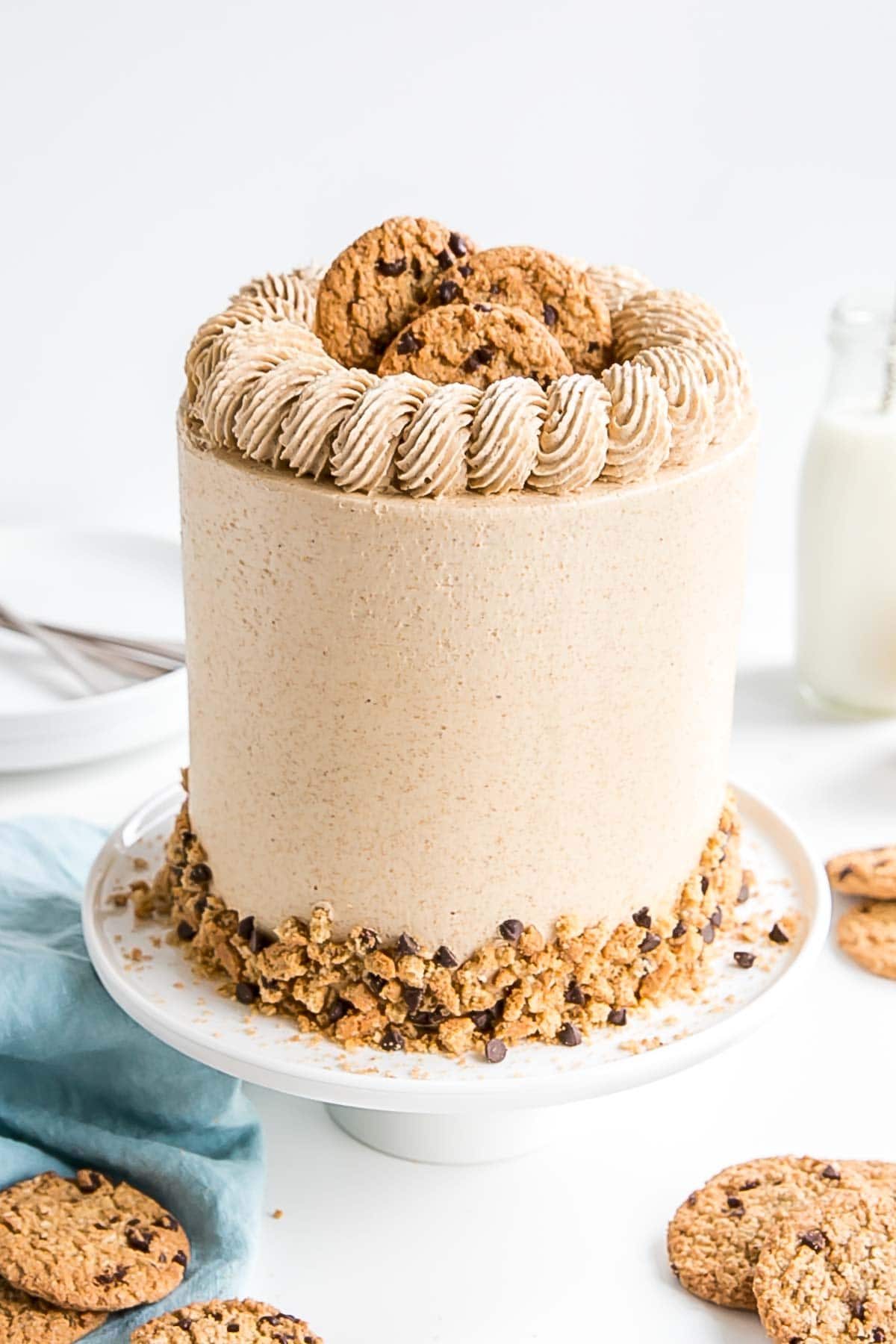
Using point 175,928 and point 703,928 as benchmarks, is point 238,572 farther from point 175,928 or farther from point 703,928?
point 703,928

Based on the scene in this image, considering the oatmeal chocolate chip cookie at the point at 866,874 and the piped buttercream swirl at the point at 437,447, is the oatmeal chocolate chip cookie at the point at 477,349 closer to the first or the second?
the piped buttercream swirl at the point at 437,447

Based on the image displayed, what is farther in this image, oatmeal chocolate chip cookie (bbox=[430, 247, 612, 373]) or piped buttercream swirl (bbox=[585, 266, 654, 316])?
piped buttercream swirl (bbox=[585, 266, 654, 316])

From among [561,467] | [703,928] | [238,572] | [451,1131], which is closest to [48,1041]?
[451,1131]

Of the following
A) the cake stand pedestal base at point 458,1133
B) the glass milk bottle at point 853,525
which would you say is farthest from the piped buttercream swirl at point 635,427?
the glass milk bottle at point 853,525

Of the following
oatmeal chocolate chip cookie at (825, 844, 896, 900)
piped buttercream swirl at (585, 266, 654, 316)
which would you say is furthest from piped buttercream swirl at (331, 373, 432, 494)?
oatmeal chocolate chip cookie at (825, 844, 896, 900)

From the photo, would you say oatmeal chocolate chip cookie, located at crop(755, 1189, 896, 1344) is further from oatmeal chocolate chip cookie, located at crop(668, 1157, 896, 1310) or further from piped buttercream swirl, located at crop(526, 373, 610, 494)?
piped buttercream swirl, located at crop(526, 373, 610, 494)

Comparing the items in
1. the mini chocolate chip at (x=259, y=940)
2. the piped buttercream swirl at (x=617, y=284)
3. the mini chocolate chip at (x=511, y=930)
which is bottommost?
the mini chocolate chip at (x=259, y=940)

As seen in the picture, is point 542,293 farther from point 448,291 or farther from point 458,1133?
point 458,1133
